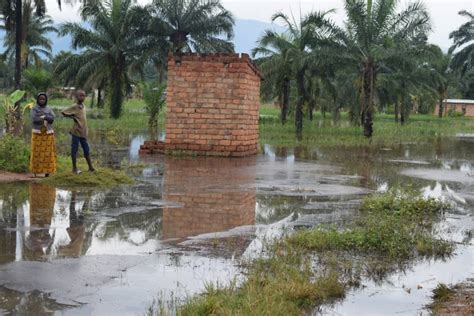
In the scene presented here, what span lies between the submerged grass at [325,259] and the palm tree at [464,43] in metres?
51.0

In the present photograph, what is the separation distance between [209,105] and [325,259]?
35.5 ft

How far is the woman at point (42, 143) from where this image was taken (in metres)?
A: 11.1

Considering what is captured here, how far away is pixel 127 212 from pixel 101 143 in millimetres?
12234

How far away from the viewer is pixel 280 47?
3153cm

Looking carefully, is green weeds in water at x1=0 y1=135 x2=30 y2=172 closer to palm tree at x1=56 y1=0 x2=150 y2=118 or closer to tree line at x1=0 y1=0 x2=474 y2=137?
tree line at x1=0 y1=0 x2=474 y2=137

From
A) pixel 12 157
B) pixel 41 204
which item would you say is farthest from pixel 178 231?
pixel 12 157

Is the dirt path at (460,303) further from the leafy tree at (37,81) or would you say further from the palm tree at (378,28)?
the leafy tree at (37,81)

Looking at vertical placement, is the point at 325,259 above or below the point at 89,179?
below

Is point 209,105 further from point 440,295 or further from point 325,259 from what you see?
point 440,295

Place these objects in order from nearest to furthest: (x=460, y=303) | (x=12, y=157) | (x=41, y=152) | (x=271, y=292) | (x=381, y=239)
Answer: (x=271, y=292), (x=460, y=303), (x=381, y=239), (x=41, y=152), (x=12, y=157)

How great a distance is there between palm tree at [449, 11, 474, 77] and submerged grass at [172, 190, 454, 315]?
51.0 meters

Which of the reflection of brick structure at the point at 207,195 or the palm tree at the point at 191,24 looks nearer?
the reflection of brick structure at the point at 207,195

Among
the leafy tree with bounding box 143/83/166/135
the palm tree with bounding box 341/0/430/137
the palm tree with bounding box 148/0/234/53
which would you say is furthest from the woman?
the palm tree with bounding box 148/0/234/53

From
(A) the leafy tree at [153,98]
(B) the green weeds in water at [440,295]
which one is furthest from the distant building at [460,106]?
(B) the green weeds in water at [440,295]
